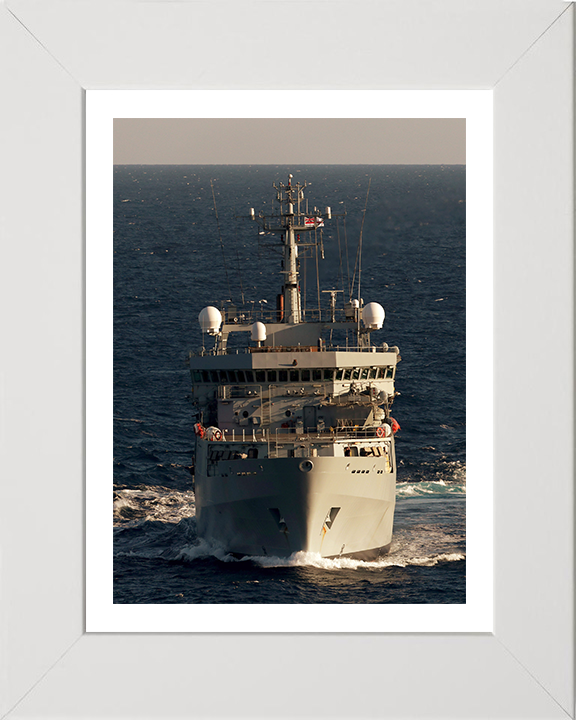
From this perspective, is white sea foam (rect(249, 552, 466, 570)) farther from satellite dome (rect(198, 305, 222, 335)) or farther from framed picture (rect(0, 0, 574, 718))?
framed picture (rect(0, 0, 574, 718))

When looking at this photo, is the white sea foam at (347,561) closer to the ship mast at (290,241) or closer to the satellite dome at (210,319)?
the satellite dome at (210,319)

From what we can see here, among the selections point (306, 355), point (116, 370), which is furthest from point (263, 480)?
point (116, 370)

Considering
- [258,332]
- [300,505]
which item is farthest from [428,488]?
[300,505]
